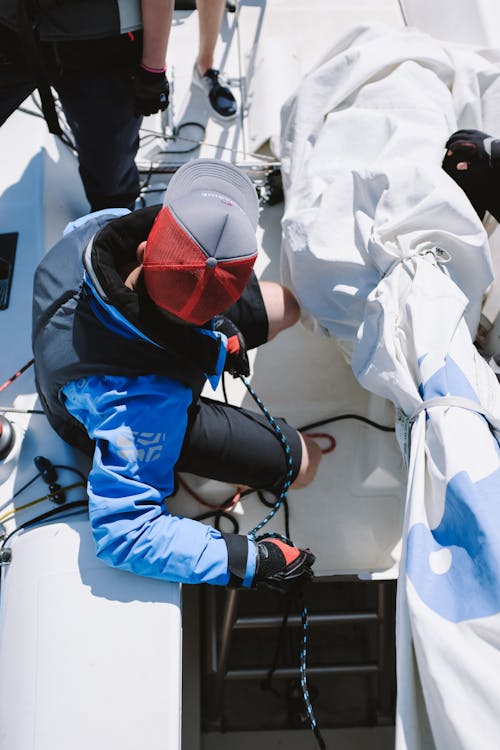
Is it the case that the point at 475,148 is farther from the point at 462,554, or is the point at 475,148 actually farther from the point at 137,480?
the point at 137,480

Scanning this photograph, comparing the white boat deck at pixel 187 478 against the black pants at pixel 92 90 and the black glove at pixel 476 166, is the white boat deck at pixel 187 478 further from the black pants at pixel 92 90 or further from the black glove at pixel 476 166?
the black glove at pixel 476 166

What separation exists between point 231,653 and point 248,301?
1157 millimetres

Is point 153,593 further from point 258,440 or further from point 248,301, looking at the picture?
point 248,301

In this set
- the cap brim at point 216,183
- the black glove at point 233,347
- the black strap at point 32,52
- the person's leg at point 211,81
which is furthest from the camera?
the person's leg at point 211,81

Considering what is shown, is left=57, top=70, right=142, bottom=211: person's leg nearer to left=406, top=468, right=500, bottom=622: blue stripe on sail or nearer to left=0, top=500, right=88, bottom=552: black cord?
left=0, top=500, right=88, bottom=552: black cord

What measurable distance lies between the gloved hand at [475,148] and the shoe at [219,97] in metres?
0.89

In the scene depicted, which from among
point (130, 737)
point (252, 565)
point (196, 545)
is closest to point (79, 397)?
point (196, 545)

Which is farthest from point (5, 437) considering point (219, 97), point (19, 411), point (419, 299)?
point (219, 97)

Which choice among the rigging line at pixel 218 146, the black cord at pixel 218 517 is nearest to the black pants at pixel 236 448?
the black cord at pixel 218 517

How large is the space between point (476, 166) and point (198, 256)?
797 mm

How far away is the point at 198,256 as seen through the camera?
3.47 feet

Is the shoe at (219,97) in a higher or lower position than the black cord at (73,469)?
higher

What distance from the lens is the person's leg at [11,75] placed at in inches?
57.9

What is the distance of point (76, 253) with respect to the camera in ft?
4.25
